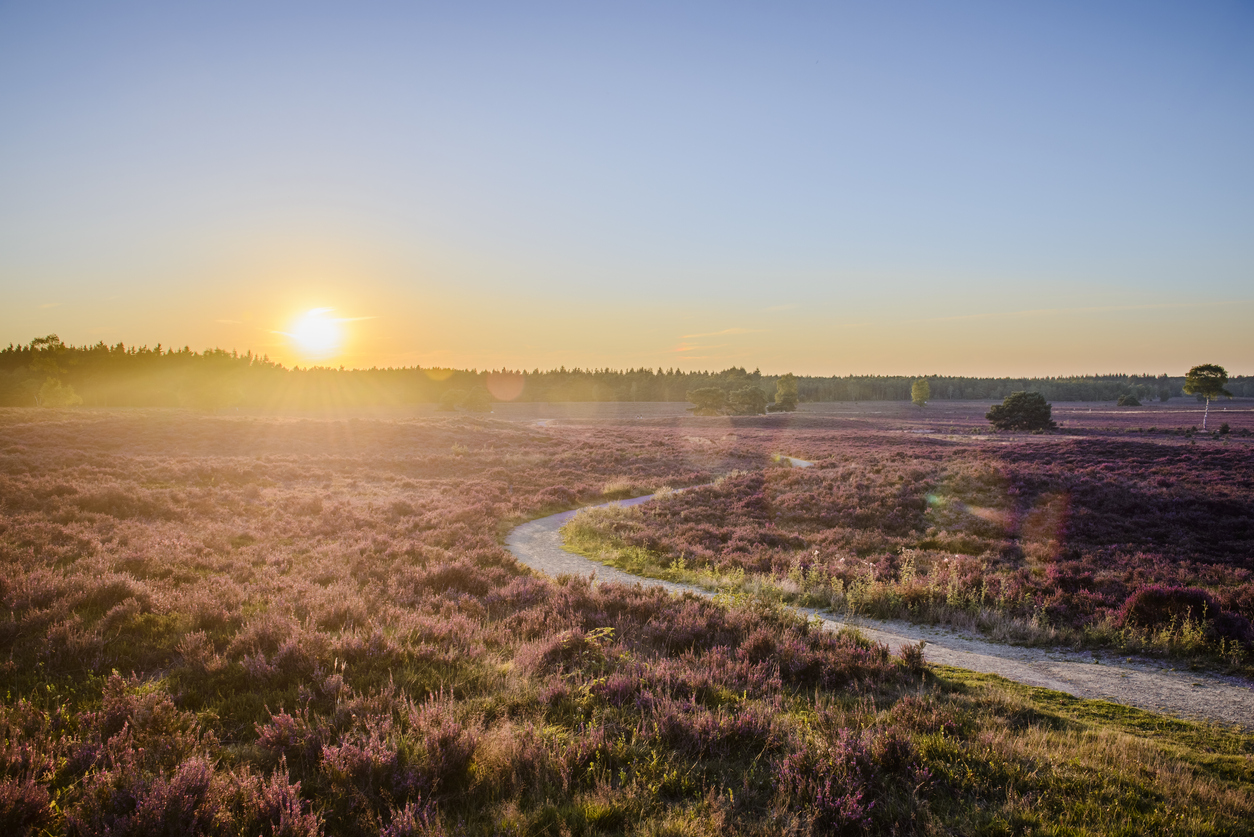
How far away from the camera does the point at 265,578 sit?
10.5 m

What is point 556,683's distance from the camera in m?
6.39

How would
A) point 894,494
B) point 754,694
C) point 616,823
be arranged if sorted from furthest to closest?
point 894,494 < point 754,694 < point 616,823

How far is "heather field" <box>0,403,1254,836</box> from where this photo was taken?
4250mm

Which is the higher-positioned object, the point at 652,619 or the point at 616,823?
the point at 616,823

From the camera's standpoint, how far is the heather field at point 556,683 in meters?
4.25

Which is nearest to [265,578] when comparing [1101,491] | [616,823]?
[616,823]

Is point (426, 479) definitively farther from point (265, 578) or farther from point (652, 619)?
point (652, 619)

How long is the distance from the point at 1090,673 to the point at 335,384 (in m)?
150

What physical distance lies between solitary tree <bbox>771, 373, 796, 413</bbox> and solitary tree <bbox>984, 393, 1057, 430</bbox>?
1788 inches

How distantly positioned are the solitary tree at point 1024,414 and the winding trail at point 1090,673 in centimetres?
6559

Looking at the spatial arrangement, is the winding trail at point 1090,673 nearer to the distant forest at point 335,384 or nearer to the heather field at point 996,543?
the heather field at point 996,543

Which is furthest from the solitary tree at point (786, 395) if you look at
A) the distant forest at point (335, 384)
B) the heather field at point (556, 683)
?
the heather field at point (556, 683)

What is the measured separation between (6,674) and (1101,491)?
103 ft

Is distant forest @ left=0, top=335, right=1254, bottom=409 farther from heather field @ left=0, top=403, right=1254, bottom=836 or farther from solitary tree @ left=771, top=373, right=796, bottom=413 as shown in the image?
heather field @ left=0, top=403, right=1254, bottom=836
